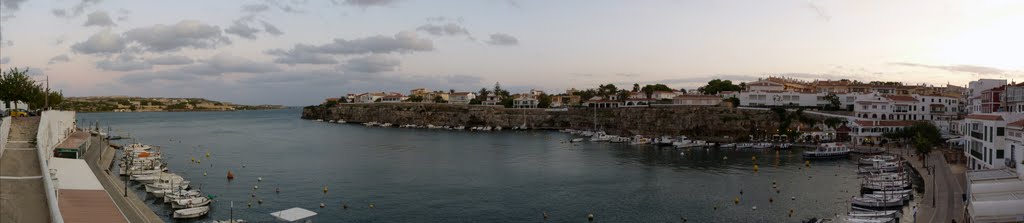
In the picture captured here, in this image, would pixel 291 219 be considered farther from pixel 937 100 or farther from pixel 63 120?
pixel 937 100

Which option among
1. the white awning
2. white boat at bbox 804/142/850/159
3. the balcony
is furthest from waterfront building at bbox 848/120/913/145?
the white awning

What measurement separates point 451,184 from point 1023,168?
29.6 metres

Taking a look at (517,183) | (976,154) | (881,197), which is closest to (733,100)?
(976,154)

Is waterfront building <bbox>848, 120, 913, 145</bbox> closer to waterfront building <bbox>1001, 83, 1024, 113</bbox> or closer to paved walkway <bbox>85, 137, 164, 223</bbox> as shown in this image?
waterfront building <bbox>1001, 83, 1024, 113</bbox>

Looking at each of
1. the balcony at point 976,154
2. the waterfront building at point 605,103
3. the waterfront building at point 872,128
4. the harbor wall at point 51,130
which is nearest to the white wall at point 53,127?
the harbor wall at point 51,130

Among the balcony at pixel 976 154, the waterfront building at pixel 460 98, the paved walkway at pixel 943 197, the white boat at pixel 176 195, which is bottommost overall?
the white boat at pixel 176 195

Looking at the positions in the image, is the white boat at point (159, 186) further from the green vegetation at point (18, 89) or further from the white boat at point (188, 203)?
the green vegetation at point (18, 89)

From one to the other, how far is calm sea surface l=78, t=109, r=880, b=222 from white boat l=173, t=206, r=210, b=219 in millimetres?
415

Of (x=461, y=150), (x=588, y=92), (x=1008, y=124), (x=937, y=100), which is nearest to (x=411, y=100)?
(x=588, y=92)

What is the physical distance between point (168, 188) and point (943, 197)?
129 ft

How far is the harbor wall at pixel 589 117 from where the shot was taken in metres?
76.2

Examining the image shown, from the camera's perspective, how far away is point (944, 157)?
43812 millimetres

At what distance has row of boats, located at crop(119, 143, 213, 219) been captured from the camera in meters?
28.7

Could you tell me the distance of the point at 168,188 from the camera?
32.3 metres
